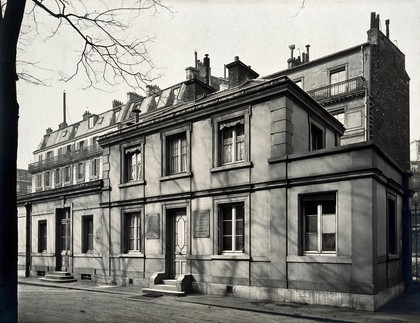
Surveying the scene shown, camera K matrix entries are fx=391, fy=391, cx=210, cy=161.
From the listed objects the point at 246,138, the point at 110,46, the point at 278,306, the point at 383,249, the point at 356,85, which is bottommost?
the point at 278,306

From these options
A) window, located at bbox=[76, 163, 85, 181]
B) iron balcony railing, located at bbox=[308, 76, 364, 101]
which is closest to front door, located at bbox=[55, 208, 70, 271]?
iron balcony railing, located at bbox=[308, 76, 364, 101]

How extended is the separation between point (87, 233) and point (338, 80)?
65.1 feet

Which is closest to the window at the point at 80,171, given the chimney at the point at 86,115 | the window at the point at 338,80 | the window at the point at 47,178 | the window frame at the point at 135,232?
the chimney at the point at 86,115


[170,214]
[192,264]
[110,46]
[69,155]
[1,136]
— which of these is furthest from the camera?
[69,155]

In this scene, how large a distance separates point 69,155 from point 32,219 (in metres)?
28.2

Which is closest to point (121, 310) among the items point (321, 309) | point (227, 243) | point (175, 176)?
point (227, 243)

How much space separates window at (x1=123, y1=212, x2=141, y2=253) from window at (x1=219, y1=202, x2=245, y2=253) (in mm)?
4329

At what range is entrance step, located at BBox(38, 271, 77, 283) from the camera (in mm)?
17484

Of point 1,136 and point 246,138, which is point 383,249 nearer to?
point 246,138

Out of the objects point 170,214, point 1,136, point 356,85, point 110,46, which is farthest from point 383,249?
point 356,85

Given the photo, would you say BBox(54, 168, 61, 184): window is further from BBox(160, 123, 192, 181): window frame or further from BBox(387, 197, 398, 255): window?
BBox(387, 197, 398, 255): window

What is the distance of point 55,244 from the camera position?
1942 centimetres

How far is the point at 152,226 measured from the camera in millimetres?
14742

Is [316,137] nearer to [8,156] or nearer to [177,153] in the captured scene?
[177,153]
